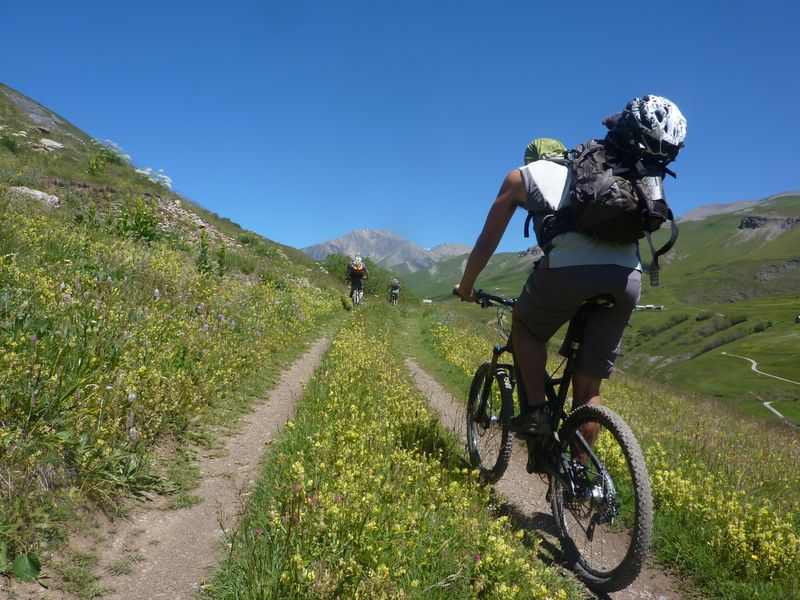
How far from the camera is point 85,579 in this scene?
2668 mm

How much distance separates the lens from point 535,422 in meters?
3.94

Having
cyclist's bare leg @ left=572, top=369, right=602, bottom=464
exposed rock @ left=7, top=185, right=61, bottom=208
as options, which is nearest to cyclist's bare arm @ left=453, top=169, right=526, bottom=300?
cyclist's bare leg @ left=572, top=369, right=602, bottom=464

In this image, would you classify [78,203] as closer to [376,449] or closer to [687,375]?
[376,449]

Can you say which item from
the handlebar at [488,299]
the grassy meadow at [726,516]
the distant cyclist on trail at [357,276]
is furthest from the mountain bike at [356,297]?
the handlebar at [488,299]

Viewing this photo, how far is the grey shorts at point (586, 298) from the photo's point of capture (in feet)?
11.0

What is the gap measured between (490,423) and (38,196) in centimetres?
1275

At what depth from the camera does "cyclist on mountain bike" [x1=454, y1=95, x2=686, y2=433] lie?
320cm

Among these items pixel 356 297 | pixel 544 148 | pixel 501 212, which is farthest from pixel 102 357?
pixel 356 297

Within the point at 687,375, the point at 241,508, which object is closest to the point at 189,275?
the point at 241,508

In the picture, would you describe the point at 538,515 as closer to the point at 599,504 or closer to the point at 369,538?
the point at 599,504

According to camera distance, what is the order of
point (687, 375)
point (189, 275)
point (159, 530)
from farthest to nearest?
1. point (687, 375)
2. point (189, 275)
3. point (159, 530)

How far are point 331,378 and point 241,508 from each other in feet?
10.1

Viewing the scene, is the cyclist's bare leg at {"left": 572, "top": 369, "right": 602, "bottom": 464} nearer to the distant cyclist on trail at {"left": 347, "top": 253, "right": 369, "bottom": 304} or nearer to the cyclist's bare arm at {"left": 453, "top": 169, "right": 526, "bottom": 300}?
the cyclist's bare arm at {"left": 453, "top": 169, "right": 526, "bottom": 300}

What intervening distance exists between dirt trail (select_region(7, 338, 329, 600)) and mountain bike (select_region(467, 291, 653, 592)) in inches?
95.0
